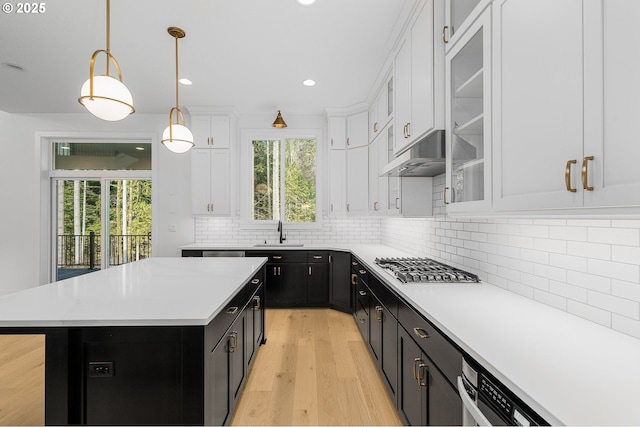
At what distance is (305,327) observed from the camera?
3572 millimetres

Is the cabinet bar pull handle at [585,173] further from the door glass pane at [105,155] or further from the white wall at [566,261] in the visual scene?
the door glass pane at [105,155]

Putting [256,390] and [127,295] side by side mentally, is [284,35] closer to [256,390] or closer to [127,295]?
[127,295]

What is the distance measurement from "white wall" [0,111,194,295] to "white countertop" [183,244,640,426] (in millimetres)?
4186

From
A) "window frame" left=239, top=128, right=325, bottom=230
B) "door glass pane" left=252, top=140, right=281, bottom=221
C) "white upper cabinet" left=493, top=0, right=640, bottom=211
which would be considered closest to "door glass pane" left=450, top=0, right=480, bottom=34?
"white upper cabinet" left=493, top=0, right=640, bottom=211

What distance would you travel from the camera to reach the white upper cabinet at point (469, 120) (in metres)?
1.42

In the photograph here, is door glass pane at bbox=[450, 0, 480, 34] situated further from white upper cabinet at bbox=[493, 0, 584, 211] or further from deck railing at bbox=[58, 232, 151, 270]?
deck railing at bbox=[58, 232, 151, 270]

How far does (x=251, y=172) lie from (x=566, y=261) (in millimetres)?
4050

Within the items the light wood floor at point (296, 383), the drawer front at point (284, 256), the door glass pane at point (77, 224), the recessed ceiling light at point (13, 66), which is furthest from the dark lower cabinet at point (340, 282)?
the recessed ceiling light at point (13, 66)

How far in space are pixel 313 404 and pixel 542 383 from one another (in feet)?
5.68

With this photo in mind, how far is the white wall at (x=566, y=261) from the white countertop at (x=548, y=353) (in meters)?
0.06

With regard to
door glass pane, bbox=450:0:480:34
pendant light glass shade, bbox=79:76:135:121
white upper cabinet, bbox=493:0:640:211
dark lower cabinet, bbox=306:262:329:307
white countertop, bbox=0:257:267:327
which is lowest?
dark lower cabinet, bbox=306:262:329:307

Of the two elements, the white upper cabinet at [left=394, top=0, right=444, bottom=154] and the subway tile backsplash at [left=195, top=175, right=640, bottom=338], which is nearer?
the subway tile backsplash at [left=195, top=175, right=640, bottom=338]

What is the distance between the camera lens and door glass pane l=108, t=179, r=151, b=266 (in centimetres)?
488

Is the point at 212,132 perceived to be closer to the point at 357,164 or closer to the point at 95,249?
the point at 357,164
